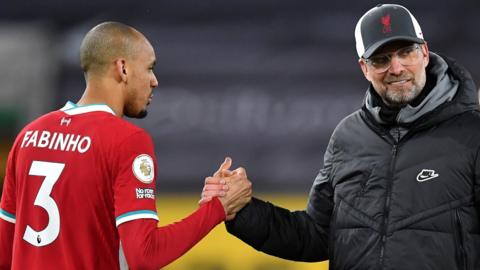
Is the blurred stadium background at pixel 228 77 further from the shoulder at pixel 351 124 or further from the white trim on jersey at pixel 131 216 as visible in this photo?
the white trim on jersey at pixel 131 216

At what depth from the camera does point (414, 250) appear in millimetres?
2711

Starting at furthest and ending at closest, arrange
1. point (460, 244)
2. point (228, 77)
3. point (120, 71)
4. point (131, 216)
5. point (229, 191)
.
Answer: point (228, 77), point (229, 191), point (120, 71), point (460, 244), point (131, 216)

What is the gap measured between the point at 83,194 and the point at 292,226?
0.79 meters

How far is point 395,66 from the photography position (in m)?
2.83

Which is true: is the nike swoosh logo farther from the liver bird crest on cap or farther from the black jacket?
the liver bird crest on cap

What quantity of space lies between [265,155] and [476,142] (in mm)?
2159

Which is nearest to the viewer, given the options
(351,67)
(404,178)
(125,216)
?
(125,216)

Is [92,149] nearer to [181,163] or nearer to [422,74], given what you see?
[422,74]

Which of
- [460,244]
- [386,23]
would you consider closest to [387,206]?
[460,244]

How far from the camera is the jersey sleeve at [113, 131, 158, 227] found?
259 centimetres

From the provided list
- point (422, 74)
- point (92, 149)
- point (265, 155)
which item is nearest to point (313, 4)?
point (265, 155)

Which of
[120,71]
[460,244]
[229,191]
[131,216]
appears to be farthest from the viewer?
[229,191]

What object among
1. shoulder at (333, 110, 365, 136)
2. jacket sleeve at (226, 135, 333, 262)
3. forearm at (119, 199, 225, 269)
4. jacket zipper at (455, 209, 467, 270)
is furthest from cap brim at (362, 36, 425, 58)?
forearm at (119, 199, 225, 269)

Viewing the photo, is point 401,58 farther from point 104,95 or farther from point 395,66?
point 104,95
